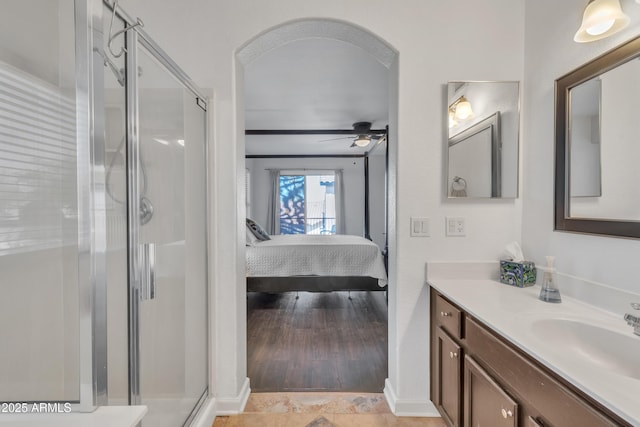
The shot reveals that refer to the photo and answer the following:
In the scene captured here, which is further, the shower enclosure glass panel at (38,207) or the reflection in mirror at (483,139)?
the reflection in mirror at (483,139)

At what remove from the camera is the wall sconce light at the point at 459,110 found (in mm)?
1849

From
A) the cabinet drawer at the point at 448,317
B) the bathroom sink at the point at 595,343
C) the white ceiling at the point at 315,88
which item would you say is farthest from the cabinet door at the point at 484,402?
the white ceiling at the point at 315,88

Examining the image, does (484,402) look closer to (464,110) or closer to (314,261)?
(464,110)

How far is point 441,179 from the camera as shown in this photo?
6.23 feet

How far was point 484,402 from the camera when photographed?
1258mm

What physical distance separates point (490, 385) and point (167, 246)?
58.6 inches

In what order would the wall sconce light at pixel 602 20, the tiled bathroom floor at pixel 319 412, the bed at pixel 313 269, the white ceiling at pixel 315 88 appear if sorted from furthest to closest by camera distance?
the bed at pixel 313 269, the white ceiling at pixel 315 88, the tiled bathroom floor at pixel 319 412, the wall sconce light at pixel 602 20

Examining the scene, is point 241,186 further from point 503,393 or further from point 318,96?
point 318,96

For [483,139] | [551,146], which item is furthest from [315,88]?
[551,146]

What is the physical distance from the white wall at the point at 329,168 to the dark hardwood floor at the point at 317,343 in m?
3.46

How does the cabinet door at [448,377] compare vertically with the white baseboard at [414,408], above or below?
above

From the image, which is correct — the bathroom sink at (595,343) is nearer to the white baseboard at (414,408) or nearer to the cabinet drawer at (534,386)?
the cabinet drawer at (534,386)

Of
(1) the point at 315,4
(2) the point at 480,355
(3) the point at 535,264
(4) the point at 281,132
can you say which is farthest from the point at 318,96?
(2) the point at 480,355

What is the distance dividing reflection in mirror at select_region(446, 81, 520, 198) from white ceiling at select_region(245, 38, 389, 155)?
1.18m
